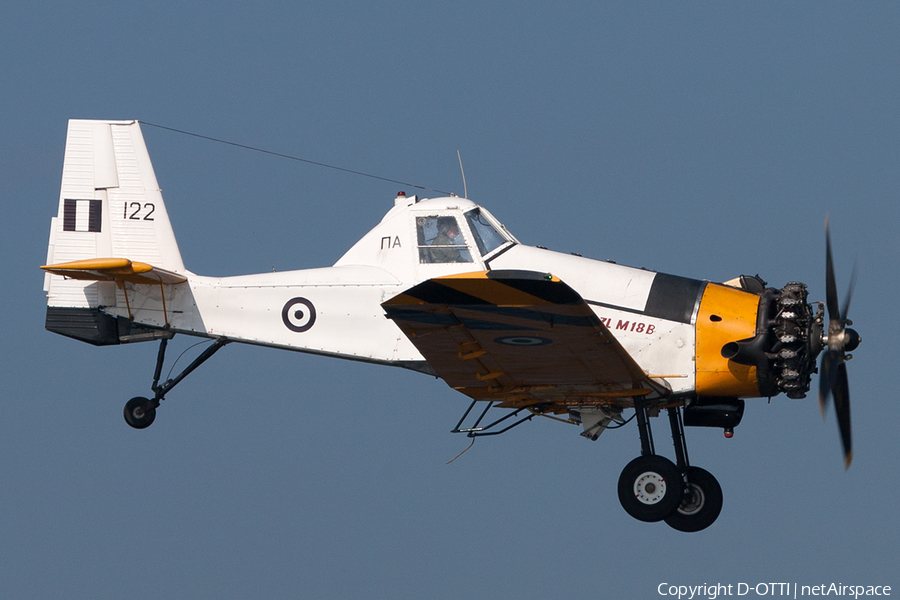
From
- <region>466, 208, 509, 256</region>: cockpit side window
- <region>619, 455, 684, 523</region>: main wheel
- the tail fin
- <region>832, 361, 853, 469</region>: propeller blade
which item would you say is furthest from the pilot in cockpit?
<region>832, 361, 853, 469</region>: propeller blade

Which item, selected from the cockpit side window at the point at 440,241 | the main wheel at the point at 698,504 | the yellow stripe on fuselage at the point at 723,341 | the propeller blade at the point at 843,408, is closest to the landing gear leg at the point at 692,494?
the main wheel at the point at 698,504

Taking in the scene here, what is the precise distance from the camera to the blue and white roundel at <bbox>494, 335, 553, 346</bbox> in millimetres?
15508

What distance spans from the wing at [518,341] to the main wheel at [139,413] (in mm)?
4467

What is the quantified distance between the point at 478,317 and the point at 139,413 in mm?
6076

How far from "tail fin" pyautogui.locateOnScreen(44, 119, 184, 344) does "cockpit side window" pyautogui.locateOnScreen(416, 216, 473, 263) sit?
3.58 metres

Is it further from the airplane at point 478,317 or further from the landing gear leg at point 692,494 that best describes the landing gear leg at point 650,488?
the landing gear leg at point 692,494

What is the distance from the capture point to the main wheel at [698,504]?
1748 centimetres

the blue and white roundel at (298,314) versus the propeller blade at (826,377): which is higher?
the blue and white roundel at (298,314)

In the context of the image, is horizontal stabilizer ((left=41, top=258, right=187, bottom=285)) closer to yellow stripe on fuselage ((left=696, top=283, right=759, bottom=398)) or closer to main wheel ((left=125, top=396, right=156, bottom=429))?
main wheel ((left=125, top=396, right=156, bottom=429))

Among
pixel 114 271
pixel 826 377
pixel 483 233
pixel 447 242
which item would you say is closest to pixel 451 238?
pixel 447 242

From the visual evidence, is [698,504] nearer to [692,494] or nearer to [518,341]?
[692,494]

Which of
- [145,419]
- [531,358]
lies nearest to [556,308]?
[531,358]

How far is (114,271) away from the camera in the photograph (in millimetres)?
17797

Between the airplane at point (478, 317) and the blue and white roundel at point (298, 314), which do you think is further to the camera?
the blue and white roundel at point (298, 314)
